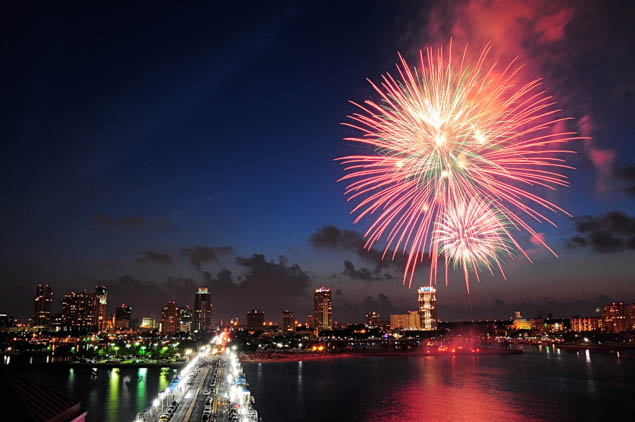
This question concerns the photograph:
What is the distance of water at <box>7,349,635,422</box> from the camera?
41875mm

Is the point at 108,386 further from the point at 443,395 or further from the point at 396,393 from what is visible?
the point at 443,395

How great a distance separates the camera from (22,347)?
146000mm

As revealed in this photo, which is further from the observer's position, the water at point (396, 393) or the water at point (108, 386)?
the water at point (108, 386)

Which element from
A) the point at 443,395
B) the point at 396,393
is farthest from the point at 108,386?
the point at 443,395

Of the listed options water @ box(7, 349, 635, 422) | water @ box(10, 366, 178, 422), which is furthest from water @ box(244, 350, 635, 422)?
water @ box(10, 366, 178, 422)

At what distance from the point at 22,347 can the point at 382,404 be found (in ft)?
462

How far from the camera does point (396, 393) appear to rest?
54.2 m

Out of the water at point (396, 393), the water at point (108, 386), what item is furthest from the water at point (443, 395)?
the water at point (108, 386)

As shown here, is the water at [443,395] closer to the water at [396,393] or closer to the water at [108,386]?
the water at [396,393]

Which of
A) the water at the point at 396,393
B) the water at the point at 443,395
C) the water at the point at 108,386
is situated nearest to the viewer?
the water at the point at 443,395

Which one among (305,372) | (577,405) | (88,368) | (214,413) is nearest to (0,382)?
(214,413)

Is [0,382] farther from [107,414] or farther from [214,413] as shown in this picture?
[107,414]

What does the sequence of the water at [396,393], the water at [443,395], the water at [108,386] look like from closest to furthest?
the water at [443,395]
the water at [396,393]
the water at [108,386]

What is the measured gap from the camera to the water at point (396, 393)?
137ft
